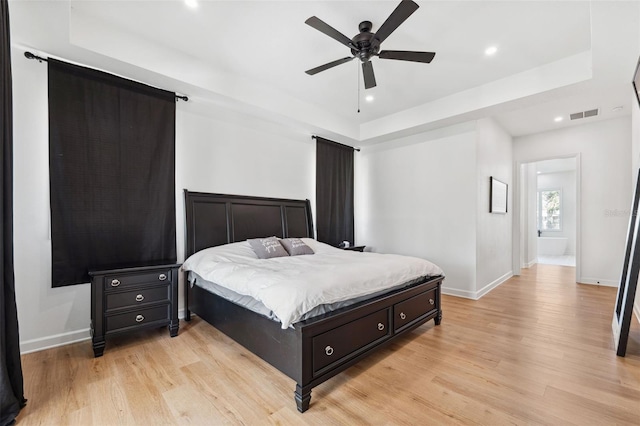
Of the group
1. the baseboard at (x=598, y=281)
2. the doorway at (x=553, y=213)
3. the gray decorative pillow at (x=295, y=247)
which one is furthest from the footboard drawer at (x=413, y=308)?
the doorway at (x=553, y=213)

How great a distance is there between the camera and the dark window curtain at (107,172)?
8.49 feet

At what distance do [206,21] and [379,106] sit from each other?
2.71 metres

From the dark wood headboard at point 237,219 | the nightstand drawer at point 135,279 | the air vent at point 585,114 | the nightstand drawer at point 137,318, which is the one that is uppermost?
the air vent at point 585,114

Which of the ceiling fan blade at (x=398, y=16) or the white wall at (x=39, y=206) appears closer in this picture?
the ceiling fan blade at (x=398, y=16)

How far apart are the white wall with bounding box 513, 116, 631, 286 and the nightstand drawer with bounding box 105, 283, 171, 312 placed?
6.69 m

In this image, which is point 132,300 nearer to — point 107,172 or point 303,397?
point 107,172

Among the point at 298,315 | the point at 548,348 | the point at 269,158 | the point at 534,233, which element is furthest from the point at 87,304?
the point at 534,233

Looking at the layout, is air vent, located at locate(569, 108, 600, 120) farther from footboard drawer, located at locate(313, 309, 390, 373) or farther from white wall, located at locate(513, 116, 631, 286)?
footboard drawer, located at locate(313, 309, 390, 373)

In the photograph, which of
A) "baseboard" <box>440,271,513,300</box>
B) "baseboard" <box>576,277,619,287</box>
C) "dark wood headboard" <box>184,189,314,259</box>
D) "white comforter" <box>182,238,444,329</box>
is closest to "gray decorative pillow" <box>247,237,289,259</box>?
"white comforter" <box>182,238,444,329</box>

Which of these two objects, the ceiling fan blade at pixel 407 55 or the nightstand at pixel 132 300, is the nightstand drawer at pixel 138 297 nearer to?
the nightstand at pixel 132 300

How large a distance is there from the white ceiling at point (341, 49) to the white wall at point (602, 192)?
869mm

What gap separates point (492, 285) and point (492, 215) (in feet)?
3.87

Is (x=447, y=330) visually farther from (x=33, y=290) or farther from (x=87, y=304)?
(x=33, y=290)

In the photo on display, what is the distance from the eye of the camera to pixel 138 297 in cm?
264
